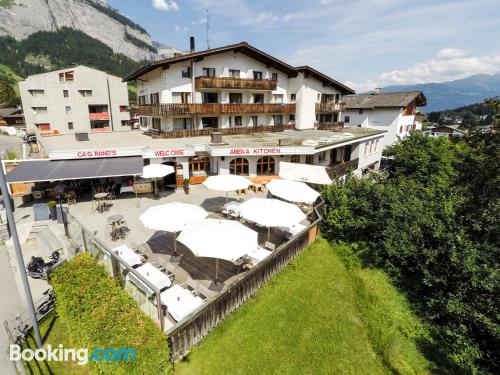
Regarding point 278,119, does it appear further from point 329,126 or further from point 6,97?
point 6,97

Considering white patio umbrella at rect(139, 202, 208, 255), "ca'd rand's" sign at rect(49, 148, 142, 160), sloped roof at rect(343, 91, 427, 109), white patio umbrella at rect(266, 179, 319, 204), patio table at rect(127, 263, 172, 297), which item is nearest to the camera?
patio table at rect(127, 263, 172, 297)

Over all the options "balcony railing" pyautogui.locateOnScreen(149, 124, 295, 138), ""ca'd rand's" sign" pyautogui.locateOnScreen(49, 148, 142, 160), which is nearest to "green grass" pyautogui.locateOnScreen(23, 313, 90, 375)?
""ca'd rand's" sign" pyautogui.locateOnScreen(49, 148, 142, 160)

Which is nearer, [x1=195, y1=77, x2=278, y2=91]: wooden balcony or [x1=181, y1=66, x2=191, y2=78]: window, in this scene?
[x1=195, y1=77, x2=278, y2=91]: wooden balcony

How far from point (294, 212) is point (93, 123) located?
59.0 metres

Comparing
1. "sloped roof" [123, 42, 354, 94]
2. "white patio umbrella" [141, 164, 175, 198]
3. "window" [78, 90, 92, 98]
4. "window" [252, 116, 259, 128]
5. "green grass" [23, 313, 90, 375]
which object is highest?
"sloped roof" [123, 42, 354, 94]

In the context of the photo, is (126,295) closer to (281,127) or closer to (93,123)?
(281,127)

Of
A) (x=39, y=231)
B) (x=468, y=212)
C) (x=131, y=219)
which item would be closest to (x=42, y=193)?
(x=39, y=231)

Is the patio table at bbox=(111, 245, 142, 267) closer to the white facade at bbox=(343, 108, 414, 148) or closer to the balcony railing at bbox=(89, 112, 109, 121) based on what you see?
the white facade at bbox=(343, 108, 414, 148)

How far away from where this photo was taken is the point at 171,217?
1253 centimetres

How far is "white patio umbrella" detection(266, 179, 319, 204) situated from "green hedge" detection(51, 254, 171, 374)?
34.1 feet

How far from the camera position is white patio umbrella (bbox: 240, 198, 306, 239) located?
13.4 meters

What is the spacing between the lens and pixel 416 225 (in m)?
15.8

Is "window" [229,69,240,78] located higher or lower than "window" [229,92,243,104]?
higher

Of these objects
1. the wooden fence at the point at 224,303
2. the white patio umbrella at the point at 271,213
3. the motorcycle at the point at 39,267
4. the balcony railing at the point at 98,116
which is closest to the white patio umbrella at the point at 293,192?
the white patio umbrella at the point at 271,213
